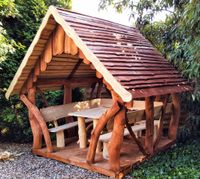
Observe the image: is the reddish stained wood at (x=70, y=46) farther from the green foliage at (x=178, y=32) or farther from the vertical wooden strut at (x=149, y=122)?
the green foliage at (x=178, y=32)

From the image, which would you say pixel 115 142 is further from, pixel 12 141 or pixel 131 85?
pixel 12 141

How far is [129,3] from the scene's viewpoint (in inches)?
372

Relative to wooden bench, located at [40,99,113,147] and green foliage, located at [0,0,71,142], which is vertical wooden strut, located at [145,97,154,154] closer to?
wooden bench, located at [40,99,113,147]

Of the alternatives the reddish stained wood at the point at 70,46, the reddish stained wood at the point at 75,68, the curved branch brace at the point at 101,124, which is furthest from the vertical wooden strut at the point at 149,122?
the reddish stained wood at the point at 75,68

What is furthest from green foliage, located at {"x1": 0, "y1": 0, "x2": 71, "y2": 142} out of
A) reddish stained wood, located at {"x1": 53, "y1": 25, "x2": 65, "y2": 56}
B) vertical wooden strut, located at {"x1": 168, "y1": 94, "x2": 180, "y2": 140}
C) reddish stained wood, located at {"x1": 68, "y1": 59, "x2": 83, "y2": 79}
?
vertical wooden strut, located at {"x1": 168, "y1": 94, "x2": 180, "y2": 140}

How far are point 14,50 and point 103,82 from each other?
10.1 ft

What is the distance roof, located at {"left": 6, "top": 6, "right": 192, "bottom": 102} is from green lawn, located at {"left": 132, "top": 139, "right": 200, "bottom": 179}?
1547mm

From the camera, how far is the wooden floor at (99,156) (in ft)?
18.3

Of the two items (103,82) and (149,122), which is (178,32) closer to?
(149,122)

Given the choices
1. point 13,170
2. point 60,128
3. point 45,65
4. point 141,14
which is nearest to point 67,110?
point 60,128

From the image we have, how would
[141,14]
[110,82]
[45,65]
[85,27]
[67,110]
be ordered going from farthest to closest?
[141,14] → [67,110] → [45,65] → [85,27] → [110,82]

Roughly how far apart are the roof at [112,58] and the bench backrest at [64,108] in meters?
0.88

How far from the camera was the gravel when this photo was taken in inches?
221

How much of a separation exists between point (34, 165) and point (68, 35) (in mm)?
3036
